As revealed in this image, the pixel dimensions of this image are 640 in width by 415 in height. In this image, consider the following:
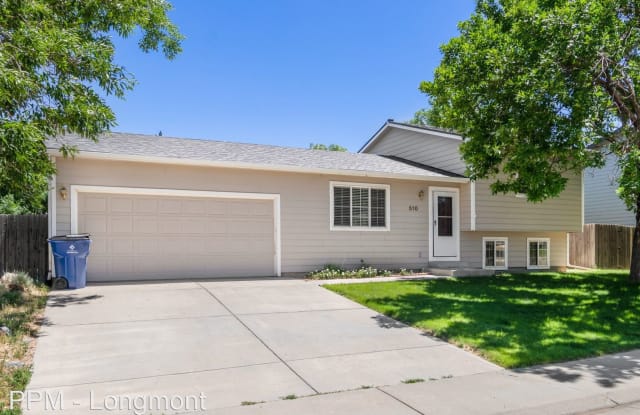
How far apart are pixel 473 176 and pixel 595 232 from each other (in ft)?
30.0

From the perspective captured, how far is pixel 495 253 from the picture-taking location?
47.5ft

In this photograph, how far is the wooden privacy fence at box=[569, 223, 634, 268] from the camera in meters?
16.9

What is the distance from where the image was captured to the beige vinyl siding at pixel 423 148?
45.1 feet

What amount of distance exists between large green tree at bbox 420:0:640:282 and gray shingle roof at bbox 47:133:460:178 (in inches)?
130

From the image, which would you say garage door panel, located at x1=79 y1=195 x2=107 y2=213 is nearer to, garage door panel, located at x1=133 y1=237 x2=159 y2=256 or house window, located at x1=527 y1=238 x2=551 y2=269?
garage door panel, located at x1=133 y1=237 x2=159 y2=256

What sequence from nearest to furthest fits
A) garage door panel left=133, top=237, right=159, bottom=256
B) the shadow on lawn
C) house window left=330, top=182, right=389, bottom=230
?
the shadow on lawn < garage door panel left=133, top=237, right=159, bottom=256 < house window left=330, top=182, right=389, bottom=230

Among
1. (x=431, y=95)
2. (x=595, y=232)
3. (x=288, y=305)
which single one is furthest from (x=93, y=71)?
(x=595, y=232)

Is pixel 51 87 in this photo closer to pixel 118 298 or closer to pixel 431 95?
pixel 118 298

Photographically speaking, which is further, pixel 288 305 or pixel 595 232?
pixel 595 232

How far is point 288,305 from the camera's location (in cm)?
822

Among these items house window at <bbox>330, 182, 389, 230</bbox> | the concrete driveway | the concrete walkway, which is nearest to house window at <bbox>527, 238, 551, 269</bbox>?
house window at <bbox>330, 182, 389, 230</bbox>

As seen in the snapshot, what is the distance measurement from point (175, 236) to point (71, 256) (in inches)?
92.5

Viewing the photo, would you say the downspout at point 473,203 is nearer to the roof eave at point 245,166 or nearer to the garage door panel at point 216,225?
the roof eave at point 245,166

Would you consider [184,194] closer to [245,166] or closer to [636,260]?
[245,166]
